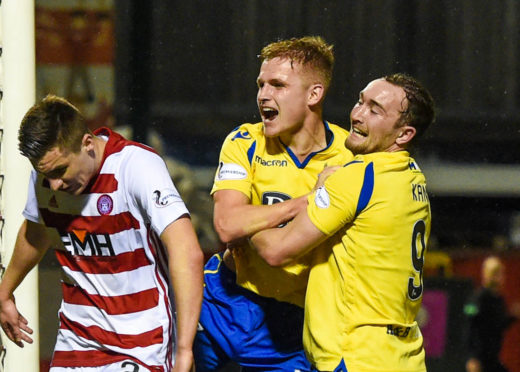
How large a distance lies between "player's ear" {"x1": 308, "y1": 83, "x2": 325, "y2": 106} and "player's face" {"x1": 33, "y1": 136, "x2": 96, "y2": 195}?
0.90 metres

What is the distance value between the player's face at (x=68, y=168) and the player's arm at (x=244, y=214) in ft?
1.67

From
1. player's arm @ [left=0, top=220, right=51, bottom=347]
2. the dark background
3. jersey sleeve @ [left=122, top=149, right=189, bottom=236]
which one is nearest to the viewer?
jersey sleeve @ [left=122, top=149, right=189, bottom=236]

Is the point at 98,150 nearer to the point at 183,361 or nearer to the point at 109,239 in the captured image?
the point at 109,239

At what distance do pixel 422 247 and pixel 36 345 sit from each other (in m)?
1.81

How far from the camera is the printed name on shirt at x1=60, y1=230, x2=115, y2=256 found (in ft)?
10.2

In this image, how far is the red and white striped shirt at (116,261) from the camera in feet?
10.1

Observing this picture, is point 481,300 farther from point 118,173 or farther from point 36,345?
point 118,173

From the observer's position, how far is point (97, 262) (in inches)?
123

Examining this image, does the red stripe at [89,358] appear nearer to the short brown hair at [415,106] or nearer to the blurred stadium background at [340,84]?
the short brown hair at [415,106]

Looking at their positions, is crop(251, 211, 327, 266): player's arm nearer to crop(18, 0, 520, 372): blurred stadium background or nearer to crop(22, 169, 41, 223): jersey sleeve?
crop(22, 169, 41, 223): jersey sleeve

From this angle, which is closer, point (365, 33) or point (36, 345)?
point (36, 345)

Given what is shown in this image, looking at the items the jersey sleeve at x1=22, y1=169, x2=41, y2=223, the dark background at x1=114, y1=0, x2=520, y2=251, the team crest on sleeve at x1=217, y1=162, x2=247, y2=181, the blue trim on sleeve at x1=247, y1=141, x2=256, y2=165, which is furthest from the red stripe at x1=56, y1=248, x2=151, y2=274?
the dark background at x1=114, y1=0, x2=520, y2=251

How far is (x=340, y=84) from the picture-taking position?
5.87 meters

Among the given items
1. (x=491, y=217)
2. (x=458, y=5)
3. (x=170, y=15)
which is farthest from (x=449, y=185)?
(x=170, y=15)
